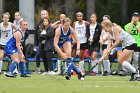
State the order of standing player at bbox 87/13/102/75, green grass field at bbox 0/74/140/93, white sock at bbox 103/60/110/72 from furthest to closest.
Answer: standing player at bbox 87/13/102/75
white sock at bbox 103/60/110/72
green grass field at bbox 0/74/140/93

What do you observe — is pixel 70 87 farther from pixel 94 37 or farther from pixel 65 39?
pixel 94 37

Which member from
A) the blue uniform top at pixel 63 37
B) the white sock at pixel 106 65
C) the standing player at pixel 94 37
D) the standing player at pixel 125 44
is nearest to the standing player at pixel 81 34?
the standing player at pixel 94 37

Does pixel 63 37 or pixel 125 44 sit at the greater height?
pixel 63 37

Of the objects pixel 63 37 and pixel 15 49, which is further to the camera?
pixel 15 49

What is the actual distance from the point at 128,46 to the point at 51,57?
4.42 m

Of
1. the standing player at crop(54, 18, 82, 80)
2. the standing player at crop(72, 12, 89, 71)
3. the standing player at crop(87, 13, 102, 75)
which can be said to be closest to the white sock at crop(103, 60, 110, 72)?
the standing player at crop(87, 13, 102, 75)

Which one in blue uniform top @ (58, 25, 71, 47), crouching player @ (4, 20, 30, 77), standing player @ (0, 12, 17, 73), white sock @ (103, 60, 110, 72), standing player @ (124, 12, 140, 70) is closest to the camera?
blue uniform top @ (58, 25, 71, 47)

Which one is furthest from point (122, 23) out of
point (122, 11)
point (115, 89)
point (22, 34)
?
→ point (115, 89)

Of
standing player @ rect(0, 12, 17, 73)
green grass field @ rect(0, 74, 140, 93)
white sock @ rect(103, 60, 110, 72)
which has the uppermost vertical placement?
standing player @ rect(0, 12, 17, 73)

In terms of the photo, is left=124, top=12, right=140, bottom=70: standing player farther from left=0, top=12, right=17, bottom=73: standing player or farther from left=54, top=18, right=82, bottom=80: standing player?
left=0, top=12, right=17, bottom=73: standing player

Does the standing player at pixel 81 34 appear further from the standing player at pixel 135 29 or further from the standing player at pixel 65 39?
the standing player at pixel 65 39

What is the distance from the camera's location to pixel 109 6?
52.0m

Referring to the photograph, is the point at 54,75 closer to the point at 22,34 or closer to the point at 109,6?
the point at 22,34

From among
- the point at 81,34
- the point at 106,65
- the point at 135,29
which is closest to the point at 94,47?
the point at 81,34
